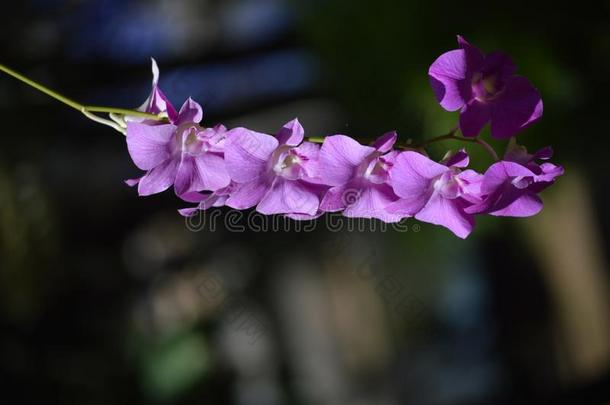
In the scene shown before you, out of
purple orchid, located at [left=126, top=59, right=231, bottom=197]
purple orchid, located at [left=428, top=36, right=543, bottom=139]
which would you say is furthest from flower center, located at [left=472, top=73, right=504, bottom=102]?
purple orchid, located at [left=126, top=59, right=231, bottom=197]

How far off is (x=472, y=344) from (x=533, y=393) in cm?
42

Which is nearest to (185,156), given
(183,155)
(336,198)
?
(183,155)

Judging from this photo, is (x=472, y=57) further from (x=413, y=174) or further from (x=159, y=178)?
(x=159, y=178)

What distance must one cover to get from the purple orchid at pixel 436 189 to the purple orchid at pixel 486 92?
1.5 inches

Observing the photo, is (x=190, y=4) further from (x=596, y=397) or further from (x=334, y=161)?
(x=334, y=161)

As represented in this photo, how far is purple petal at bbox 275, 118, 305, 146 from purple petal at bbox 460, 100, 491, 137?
14 centimetres

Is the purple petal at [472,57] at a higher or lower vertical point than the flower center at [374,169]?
higher

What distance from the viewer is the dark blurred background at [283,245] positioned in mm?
1953

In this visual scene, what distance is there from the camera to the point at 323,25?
2018 mm

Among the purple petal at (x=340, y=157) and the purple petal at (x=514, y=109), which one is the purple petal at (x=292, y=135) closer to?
the purple petal at (x=340, y=157)

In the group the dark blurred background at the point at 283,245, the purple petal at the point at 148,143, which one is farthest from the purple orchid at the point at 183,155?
the dark blurred background at the point at 283,245

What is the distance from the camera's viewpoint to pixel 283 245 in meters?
2.77

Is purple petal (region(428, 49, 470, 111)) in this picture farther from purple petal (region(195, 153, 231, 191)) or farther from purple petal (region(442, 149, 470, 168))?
purple petal (region(195, 153, 231, 191))

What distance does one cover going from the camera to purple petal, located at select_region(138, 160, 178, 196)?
614 millimetres
